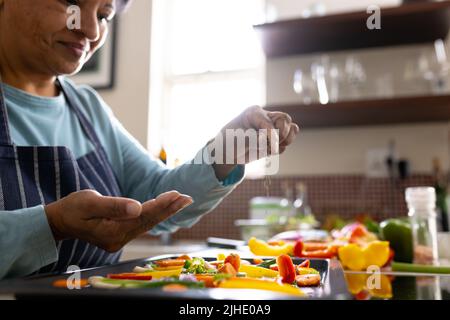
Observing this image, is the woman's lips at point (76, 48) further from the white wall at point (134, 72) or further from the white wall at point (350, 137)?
the white wall at point (350, 137)

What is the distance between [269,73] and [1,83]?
1.54m

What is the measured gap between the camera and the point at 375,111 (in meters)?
1.76

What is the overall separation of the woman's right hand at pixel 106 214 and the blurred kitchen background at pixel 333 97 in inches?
38.3

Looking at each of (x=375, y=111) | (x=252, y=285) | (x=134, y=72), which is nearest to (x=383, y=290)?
(x=252, y=285)

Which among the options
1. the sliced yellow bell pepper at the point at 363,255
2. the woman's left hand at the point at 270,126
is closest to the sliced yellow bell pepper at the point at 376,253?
the sliced yellow bell pepper at the point at 363,255

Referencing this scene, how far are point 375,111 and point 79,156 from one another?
4.24 feet

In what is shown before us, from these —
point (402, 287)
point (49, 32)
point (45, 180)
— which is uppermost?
point (49, 32)

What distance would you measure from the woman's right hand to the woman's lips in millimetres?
324

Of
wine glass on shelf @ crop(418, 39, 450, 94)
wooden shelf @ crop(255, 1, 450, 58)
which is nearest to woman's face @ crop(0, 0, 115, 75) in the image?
wooden shelf @ crop(255, 1, 450, 58)

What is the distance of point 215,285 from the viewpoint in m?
0.39

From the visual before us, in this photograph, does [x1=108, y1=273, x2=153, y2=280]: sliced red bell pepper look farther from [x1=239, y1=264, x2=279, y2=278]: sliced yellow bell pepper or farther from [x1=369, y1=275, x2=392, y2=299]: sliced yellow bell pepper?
[x1=369, y1=275, x2=392, y2=299]: sliced yellow bell pepper

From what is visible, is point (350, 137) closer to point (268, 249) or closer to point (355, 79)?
point (355, 79)

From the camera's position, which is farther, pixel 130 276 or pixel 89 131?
pixel 89 131

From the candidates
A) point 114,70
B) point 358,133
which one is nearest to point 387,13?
point 358,133
